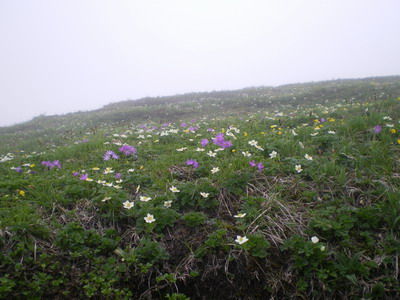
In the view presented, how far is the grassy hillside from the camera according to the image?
7.22ft

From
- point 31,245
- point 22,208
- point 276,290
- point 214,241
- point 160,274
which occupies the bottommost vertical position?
point 276,290

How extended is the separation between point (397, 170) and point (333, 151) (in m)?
0.84

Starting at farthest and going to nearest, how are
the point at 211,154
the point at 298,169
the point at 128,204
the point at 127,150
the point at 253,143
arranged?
the point at 127,150, the point at 253,143, the point at 211,154, the point at 298,169, the point at 128,204

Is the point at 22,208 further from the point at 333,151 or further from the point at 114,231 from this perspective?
the point at 333,151

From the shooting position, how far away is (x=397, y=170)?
3223mm

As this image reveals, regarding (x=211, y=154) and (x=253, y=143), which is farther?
(x=253, y=143)

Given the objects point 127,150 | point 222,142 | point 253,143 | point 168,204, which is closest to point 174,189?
point 168,204

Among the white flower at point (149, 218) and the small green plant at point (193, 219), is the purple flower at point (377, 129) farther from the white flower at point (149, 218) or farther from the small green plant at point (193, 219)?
the white flower at point (149, 218)

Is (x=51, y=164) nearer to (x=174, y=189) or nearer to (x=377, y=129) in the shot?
(x=174, y=189)

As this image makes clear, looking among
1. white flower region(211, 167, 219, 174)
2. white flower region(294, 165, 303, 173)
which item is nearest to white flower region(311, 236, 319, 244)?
white flower region(294, 165, 303, 173)

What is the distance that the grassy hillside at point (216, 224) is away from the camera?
7.22 ft

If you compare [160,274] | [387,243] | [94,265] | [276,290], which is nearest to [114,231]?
[94,265]

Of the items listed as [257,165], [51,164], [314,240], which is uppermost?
[51,164]

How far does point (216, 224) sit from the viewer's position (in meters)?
2.71
